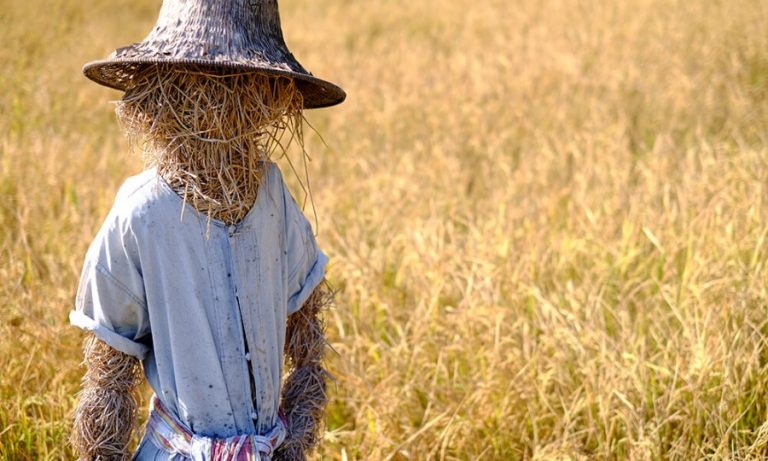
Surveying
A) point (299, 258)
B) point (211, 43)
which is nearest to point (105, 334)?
point (299, 258)

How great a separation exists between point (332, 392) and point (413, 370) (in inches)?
10.3

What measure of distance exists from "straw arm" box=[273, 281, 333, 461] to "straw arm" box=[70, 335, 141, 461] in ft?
1.03

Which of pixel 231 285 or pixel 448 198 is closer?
pixel 231 285

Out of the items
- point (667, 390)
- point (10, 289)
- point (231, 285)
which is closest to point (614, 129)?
point (667, 390)

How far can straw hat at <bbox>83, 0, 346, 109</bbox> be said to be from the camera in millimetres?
1246

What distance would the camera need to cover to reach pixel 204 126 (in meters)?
1.30

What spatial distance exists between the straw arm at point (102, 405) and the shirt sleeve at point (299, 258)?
32 cm

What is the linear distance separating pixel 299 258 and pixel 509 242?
1621 millimetres

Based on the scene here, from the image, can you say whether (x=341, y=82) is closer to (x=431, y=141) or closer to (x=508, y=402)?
(x=431, y=141)

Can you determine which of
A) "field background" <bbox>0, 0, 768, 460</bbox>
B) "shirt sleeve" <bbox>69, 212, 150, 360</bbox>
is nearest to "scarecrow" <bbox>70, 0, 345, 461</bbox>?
"shirt sleeve" <bbox>69, 212, 150, 360</bbox>

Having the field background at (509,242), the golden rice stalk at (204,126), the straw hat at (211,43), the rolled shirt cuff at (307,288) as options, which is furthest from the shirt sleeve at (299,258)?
the field background at (509,242)

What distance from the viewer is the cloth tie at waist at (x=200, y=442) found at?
4.35 feet

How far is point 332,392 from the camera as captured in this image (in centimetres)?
250

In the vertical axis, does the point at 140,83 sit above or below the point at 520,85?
above
